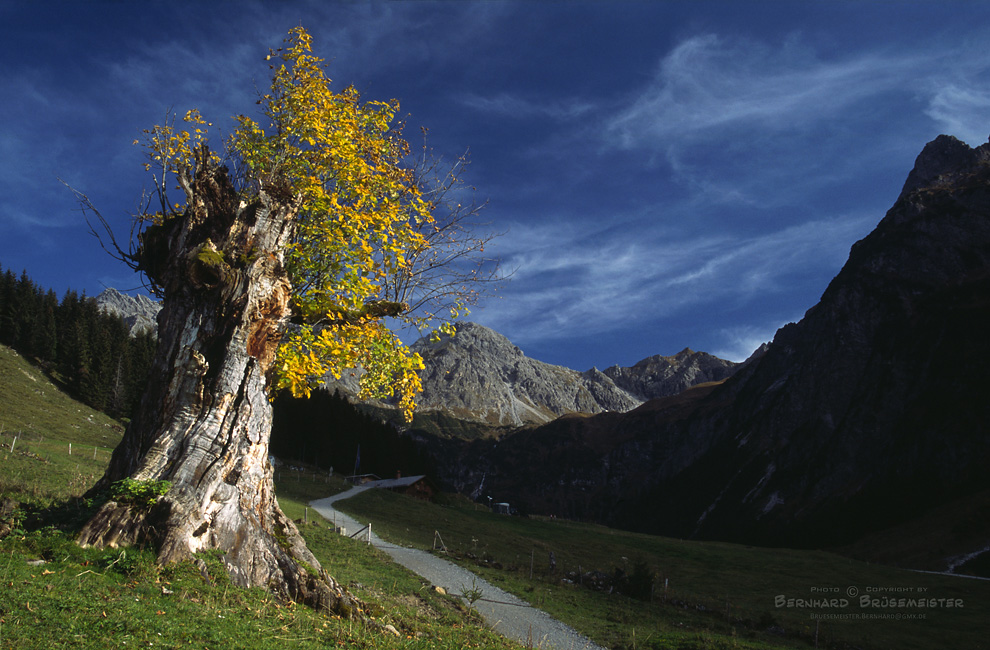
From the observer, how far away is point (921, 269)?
100250mm

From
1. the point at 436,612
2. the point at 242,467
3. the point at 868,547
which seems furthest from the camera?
the point at 868,547

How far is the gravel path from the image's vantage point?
48.4 ft

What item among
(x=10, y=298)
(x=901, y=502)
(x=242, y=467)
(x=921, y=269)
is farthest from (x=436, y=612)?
(x=921, y=269)

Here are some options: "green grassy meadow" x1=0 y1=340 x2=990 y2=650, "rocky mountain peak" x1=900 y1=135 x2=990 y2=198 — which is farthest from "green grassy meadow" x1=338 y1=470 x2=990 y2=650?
"rocky mountain peak" x1=900 y1=135 x2=990 y2=198

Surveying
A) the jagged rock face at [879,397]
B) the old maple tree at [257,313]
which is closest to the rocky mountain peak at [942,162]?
the jagged rock face at [879,397]

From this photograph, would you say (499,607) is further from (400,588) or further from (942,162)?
(942,162)

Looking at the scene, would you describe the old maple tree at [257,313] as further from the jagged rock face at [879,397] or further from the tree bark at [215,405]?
the jagged rock face at [879,397]

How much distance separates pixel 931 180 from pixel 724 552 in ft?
400

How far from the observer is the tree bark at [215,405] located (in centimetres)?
921

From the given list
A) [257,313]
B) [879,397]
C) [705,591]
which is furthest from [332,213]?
[879,397]

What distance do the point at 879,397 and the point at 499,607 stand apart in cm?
10302

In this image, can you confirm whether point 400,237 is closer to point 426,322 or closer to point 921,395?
point 426,322

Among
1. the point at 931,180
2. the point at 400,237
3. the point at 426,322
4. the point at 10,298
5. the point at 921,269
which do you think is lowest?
the point at 426,322

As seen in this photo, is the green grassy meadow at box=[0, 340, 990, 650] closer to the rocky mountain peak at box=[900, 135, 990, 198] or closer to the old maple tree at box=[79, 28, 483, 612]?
the old maple tree at box=[79, 28, 483, 612]
